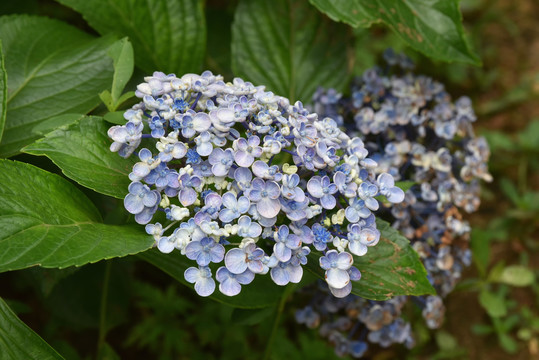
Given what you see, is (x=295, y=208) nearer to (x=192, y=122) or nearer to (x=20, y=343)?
(x=192, y=122)

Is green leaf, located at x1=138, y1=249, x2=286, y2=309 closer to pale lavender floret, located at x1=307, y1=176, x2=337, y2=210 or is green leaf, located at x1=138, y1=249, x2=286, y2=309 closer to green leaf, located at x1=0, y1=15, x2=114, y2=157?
pale lavender floret, located at x1=307, y1=176, x2=337, y2=210

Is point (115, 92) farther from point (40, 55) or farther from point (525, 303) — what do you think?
point (525, 303)

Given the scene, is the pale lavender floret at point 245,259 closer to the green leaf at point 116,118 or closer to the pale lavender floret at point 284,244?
the pale lavender floret at point 284,244

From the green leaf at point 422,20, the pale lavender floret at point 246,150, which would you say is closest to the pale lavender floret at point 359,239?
the pale lavender floret at point 246,150

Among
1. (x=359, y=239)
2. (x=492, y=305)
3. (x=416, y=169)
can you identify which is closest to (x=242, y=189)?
(x=359, y=239)

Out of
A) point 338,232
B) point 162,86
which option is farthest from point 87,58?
point 338,232

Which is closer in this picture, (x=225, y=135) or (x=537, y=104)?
(x=225, y=135)

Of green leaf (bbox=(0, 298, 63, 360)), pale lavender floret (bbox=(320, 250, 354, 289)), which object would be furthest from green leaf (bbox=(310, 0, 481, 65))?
green leaf (bbox=(0, 298, 63, 360))
